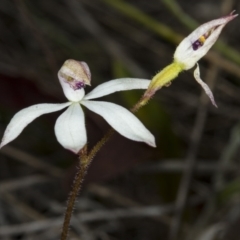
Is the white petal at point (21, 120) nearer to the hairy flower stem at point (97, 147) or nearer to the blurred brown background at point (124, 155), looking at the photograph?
the hairy flower stem at point (97, 147)

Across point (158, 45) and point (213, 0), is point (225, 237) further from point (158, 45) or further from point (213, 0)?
point (213, 0)

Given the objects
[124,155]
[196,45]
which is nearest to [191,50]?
[196,45]

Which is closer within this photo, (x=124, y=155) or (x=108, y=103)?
(x=108, y=103)

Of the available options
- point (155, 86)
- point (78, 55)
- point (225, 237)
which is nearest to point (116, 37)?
point (78, 55)

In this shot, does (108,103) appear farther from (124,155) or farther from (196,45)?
(124,155)

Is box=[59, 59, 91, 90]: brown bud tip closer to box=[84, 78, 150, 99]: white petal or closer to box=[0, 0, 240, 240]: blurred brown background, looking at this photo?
box=[84, 78, 150, 99]: white petal

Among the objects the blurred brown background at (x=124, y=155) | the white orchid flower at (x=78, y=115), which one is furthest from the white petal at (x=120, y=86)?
the blurred brown background at (x=124, y=155)
